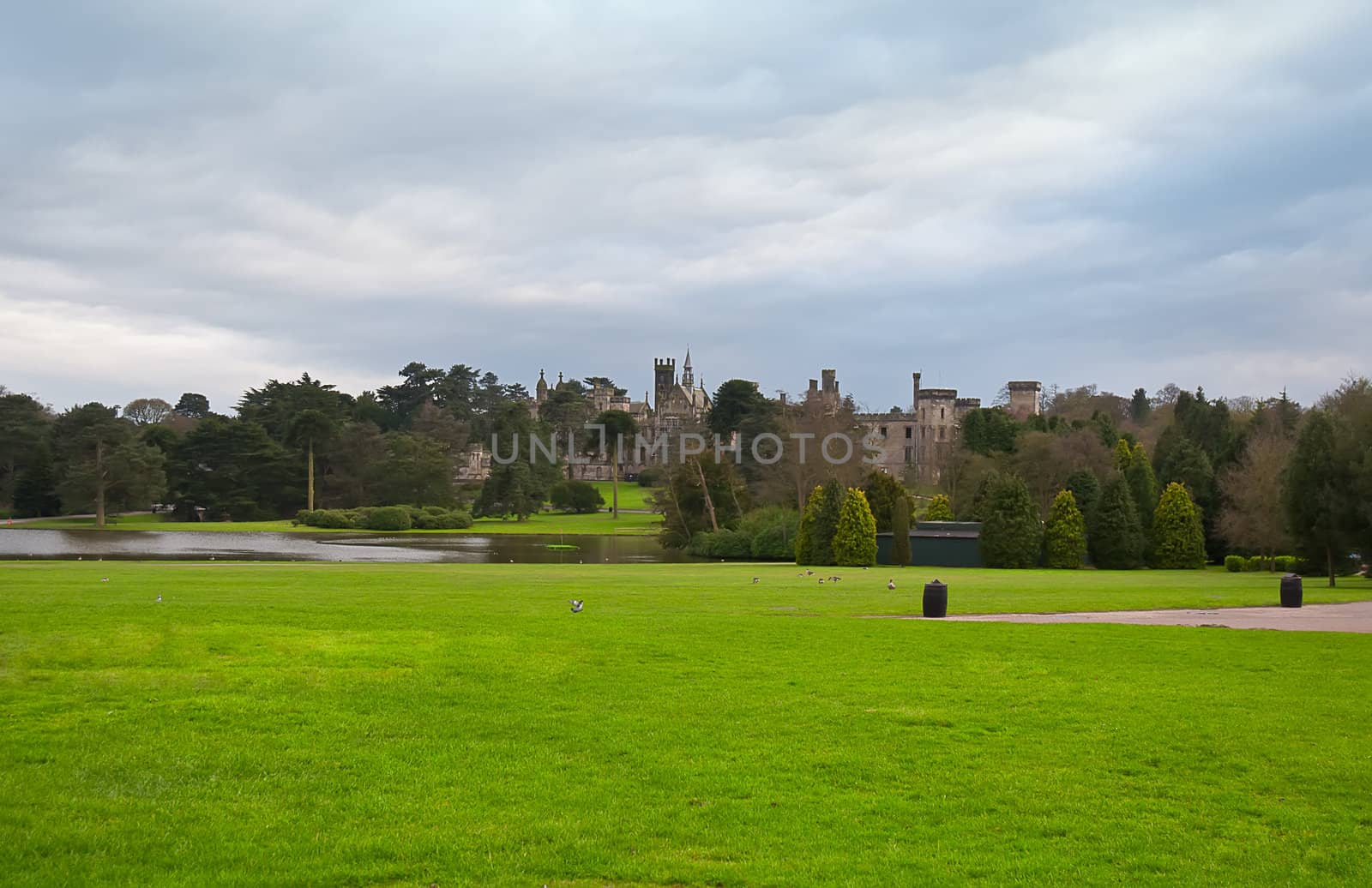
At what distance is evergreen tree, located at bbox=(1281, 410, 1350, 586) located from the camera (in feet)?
109

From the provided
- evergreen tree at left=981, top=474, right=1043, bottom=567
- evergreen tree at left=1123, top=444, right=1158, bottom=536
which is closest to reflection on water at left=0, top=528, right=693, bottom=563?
evergreen tree at left=981, top=474, right=1043, bottom=567

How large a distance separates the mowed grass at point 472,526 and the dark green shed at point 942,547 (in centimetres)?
2631

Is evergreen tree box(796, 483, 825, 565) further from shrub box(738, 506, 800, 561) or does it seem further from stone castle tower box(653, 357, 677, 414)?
stone castle tower box(653, 357, 677, 414)

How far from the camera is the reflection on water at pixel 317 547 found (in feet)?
164

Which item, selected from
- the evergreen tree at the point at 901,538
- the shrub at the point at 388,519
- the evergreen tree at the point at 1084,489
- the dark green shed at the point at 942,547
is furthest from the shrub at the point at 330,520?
the evergreen tree at the point at 1084,489

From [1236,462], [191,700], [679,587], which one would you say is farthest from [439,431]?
[191,700]

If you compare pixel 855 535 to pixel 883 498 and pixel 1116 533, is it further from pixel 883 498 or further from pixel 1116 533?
pixel 1116 533

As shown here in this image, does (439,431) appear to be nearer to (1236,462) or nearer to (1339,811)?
(1236,462)

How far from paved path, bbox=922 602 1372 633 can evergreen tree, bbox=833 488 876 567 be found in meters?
25.1

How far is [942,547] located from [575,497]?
63382mm

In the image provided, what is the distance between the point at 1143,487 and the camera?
52.5m

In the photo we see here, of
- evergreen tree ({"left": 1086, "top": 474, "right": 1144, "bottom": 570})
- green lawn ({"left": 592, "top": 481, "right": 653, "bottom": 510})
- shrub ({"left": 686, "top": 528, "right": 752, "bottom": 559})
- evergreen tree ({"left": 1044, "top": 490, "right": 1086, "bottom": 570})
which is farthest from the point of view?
green lawn ({"left": 592, "top": 481, "right": 653, "bottom": 510})

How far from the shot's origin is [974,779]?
Answer: 8766 millimetres

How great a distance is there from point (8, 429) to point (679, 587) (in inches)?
3567
